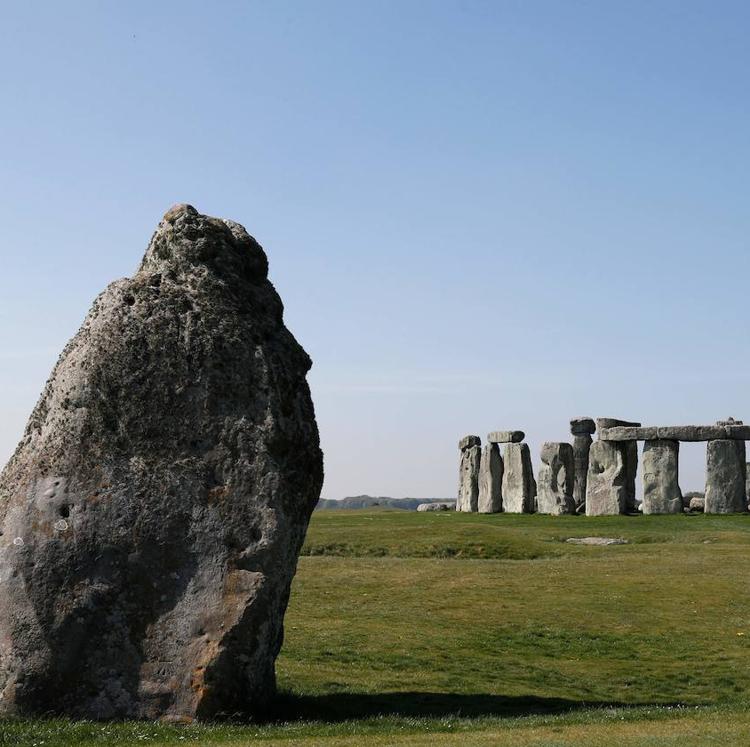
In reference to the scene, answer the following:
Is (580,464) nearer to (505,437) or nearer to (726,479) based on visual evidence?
(505,437)

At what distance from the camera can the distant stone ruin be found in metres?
43.1

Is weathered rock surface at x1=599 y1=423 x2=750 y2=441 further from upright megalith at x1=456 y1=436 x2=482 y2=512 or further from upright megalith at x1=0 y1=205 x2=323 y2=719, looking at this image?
upright megalith at x1=0 y1=205 x2=323 y2=719

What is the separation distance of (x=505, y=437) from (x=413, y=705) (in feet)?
126

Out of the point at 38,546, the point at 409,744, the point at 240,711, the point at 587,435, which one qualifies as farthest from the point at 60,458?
the point at 587,435

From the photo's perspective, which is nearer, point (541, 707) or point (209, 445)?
point (209, 445)

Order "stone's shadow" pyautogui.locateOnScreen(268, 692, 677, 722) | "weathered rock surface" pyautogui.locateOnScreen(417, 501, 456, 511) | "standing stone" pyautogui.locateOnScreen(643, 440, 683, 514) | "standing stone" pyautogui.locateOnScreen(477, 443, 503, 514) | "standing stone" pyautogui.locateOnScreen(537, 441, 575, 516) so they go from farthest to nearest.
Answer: "weathered rock surface" pyautogui.locateOnScreen(417, 501, 456, 511) → "standing stone" pyautogui.locateOnScreen(477, 443, 503, 514) → "standing stone" pyautogui.locateOnScreen(537, 441, 575, 516) → "standing stone" pyautogui.locateOnScreen(643, 440, 683, 514) → "stone's shadow" pyautogui.locateOnScreen(268, 692, 677, 722)

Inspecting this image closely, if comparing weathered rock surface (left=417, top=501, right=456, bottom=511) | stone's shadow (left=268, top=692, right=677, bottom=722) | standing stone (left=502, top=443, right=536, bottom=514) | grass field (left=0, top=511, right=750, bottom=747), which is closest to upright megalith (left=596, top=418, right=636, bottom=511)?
standing stone (left=502, top=443, right=536, bottom=514)

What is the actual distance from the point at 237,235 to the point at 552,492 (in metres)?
36.4

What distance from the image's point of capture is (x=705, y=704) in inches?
594

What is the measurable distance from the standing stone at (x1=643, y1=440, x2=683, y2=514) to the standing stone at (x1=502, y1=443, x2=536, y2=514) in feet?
21.4

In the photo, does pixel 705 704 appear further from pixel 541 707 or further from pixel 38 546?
pixel 38 546

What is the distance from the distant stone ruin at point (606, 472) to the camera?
141ft

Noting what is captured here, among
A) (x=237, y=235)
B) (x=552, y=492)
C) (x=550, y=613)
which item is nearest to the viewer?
(x=237, y=235)

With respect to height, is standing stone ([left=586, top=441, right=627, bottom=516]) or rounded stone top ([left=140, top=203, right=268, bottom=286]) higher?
rounded stone top ([left=140, top=203, right=268, bottom=286])
